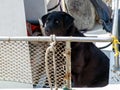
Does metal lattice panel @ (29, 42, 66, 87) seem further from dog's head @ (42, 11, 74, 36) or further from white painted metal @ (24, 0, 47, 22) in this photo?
white painted metal @ (24, 0, 47, 22)

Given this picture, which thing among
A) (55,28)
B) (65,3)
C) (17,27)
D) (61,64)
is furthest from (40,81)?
(65,3)

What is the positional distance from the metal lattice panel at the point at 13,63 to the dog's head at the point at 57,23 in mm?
628

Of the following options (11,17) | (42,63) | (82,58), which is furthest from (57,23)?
(42,63)

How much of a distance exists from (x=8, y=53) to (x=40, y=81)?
0.80 feet

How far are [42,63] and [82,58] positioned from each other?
0.70m

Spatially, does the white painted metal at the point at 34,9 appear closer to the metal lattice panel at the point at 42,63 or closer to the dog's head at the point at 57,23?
the dog's head at the point at 57,23

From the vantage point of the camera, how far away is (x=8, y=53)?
4.95ft

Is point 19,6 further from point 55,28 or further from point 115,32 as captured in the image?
point 115,32

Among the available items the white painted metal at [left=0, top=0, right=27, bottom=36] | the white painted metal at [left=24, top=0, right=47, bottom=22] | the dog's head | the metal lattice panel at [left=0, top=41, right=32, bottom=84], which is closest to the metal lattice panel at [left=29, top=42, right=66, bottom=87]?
the metal lattice panel at [left=0, top=41, right=32, bottom=84]

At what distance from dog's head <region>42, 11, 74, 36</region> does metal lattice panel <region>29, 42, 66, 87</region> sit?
509 millimetres

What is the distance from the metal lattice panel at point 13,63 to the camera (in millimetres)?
1438

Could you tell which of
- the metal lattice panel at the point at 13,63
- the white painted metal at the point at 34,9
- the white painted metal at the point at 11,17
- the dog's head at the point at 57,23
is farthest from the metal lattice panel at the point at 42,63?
the white painted metal at the point at 34,9

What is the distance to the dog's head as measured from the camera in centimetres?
229

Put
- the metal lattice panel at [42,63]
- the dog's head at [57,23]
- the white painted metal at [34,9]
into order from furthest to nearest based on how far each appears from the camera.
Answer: the white painted metal at [34,9], the dog's head at [57,23], the metal lattice panel at [42,63]
